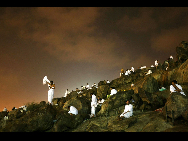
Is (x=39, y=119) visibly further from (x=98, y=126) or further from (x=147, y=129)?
(x=147, y=129)

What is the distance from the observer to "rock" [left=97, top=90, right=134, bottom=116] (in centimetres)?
1747

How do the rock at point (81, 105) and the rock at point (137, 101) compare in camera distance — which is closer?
the rock at point (137, 101)

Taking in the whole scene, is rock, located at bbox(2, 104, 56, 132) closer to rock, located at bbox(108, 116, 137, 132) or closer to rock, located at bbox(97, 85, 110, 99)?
rock, located at bbox(108, 116, 137, 132)

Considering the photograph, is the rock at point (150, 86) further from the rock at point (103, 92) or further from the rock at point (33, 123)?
the rock at point (33, 123)

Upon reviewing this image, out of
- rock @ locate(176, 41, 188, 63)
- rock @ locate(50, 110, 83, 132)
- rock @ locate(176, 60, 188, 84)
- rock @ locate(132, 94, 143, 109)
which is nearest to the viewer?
rock @ locate(50, 110, 83, 132)

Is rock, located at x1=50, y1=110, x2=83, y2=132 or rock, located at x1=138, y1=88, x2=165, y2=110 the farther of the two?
rock, located at x1=138, y1=88, x2=165, y2=110

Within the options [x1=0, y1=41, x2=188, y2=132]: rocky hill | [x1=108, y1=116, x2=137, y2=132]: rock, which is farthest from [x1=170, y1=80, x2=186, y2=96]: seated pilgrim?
[x1=108, y1=116, x2=137, y2=132]: rock

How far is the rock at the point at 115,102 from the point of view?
17469 millimetres

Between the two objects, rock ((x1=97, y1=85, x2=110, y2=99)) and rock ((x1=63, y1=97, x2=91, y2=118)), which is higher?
rock ((x1=97, y1=85, x2=110, y2=99))

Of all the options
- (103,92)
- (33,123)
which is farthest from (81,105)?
(103,92)

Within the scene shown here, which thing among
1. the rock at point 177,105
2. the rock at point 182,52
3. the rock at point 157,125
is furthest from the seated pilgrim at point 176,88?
the rock at point 182,52

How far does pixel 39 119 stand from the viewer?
13992 millimetres

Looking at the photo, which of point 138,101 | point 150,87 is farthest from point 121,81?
point 138,101

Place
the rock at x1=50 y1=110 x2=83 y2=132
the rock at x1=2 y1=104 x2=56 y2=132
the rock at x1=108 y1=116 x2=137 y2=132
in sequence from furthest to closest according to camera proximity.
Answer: the rock at x1=50 y1=110 x2=83 y2=132 → the rock at x1=2 y1=104 x2=56 y2=132 → the rock at x1=108 y1=116 x2=137 y2=132
